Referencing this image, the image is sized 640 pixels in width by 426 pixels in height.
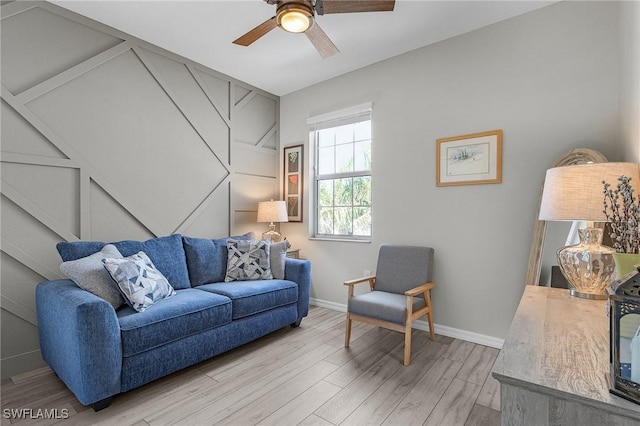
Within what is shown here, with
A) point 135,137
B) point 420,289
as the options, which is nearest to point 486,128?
point 420,289

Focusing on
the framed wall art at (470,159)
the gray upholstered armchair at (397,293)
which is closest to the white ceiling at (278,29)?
the framed wall art at (470,159)

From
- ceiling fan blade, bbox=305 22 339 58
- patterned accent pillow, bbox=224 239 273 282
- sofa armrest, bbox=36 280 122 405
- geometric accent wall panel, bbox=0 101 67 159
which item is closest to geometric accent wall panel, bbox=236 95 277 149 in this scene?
patterned accent pillow, bbox=224 239 273 282

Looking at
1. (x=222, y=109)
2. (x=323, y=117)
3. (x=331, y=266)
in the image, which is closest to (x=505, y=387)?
(x=331, y=266)

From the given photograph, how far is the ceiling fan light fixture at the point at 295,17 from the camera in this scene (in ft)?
6.31

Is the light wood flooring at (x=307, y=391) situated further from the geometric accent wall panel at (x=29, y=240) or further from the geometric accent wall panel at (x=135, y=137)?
the geometric accent wall panel at (x=135, y=137)

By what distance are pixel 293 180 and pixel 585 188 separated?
3.24 m

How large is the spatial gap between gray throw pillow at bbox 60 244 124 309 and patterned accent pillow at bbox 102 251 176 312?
67 millimetres

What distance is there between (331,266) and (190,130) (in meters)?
2.27

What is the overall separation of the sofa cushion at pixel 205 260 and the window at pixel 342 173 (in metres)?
1.37

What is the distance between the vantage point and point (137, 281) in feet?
7.25

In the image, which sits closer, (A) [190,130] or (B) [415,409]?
(B) [415,409]

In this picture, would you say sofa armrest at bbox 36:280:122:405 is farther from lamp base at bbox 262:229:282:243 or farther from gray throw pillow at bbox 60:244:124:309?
lamp base at bbox 262:229:282:243

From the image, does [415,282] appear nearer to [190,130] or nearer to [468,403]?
[468,403]

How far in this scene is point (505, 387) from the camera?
2.78 ft
